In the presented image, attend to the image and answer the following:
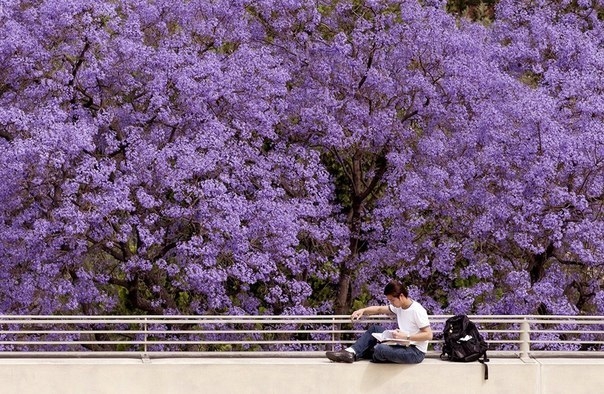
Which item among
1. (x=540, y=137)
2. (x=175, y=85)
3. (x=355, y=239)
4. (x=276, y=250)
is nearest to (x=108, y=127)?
(x=175, y=85)

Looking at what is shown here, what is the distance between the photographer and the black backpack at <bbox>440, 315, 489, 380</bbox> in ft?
37.2

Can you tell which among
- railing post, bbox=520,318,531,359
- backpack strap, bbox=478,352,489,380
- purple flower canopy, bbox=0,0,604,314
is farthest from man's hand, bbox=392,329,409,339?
purple flower canopy, bbox=0,0,604,314

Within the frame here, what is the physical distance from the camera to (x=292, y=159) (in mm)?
18422

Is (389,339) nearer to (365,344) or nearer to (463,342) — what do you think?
(365,344)

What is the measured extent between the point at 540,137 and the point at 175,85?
4.66 metres

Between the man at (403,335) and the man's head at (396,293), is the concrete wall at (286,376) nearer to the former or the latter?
the man at (403,335)

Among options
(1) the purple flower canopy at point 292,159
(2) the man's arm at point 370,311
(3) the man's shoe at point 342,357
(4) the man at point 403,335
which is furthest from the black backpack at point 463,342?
(1) the purple flower canopy at point 292,159

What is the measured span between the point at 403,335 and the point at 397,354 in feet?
0.56

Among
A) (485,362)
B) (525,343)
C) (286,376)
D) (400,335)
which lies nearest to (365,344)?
(400,335)

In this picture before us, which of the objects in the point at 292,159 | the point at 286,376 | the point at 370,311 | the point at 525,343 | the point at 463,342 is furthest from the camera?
the point at 292,159

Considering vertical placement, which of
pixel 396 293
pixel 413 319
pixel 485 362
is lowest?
pixel 485 362

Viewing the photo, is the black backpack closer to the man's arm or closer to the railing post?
the railing post

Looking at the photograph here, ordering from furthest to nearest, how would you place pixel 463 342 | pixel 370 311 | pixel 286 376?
pixel 370 311 → pixel 463 342 → pixel 286 376

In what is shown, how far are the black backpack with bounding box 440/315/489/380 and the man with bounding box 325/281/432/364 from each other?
0.25m
